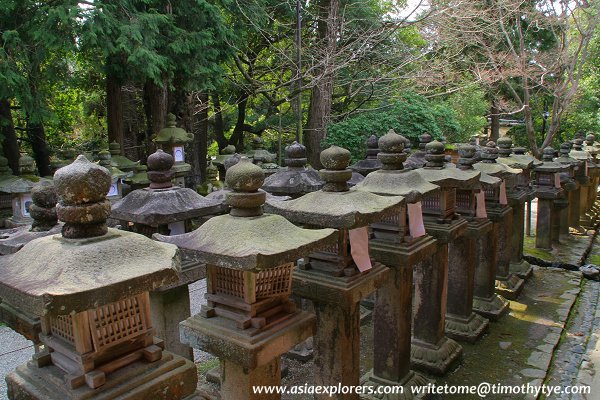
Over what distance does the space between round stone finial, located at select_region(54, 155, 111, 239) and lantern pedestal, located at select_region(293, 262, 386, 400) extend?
75.4 inches

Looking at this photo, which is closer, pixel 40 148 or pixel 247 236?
pixel 247 236

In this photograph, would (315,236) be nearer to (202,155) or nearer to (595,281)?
(595,281)

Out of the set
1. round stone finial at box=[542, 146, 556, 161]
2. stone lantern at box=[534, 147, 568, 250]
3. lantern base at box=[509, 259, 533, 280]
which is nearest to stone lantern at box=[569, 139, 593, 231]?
stone lantern at box=[534, 147, 568, 250]

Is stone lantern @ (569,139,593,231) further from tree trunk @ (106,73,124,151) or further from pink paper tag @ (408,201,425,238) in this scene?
tree trunk @ (106,73,124,151)

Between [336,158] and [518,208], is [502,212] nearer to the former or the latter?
[518,208]

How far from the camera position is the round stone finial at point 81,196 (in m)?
2.20

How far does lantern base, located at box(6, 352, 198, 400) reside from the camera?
7.27 feet

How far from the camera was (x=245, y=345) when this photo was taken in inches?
108

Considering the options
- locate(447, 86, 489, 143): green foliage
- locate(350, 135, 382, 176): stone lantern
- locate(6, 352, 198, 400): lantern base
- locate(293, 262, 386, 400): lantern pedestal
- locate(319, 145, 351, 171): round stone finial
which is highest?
locate(447, 86, 489, 143): green foliage

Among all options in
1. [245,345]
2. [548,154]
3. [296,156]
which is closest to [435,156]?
[296,156]

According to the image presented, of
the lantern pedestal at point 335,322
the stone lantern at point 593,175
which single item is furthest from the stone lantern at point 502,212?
the stone lantern at point 593,175

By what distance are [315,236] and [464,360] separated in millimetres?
4122

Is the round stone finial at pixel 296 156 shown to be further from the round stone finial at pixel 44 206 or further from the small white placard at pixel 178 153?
the small white placard at pixel 178 153

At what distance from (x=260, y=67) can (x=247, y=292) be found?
51.3 ft
